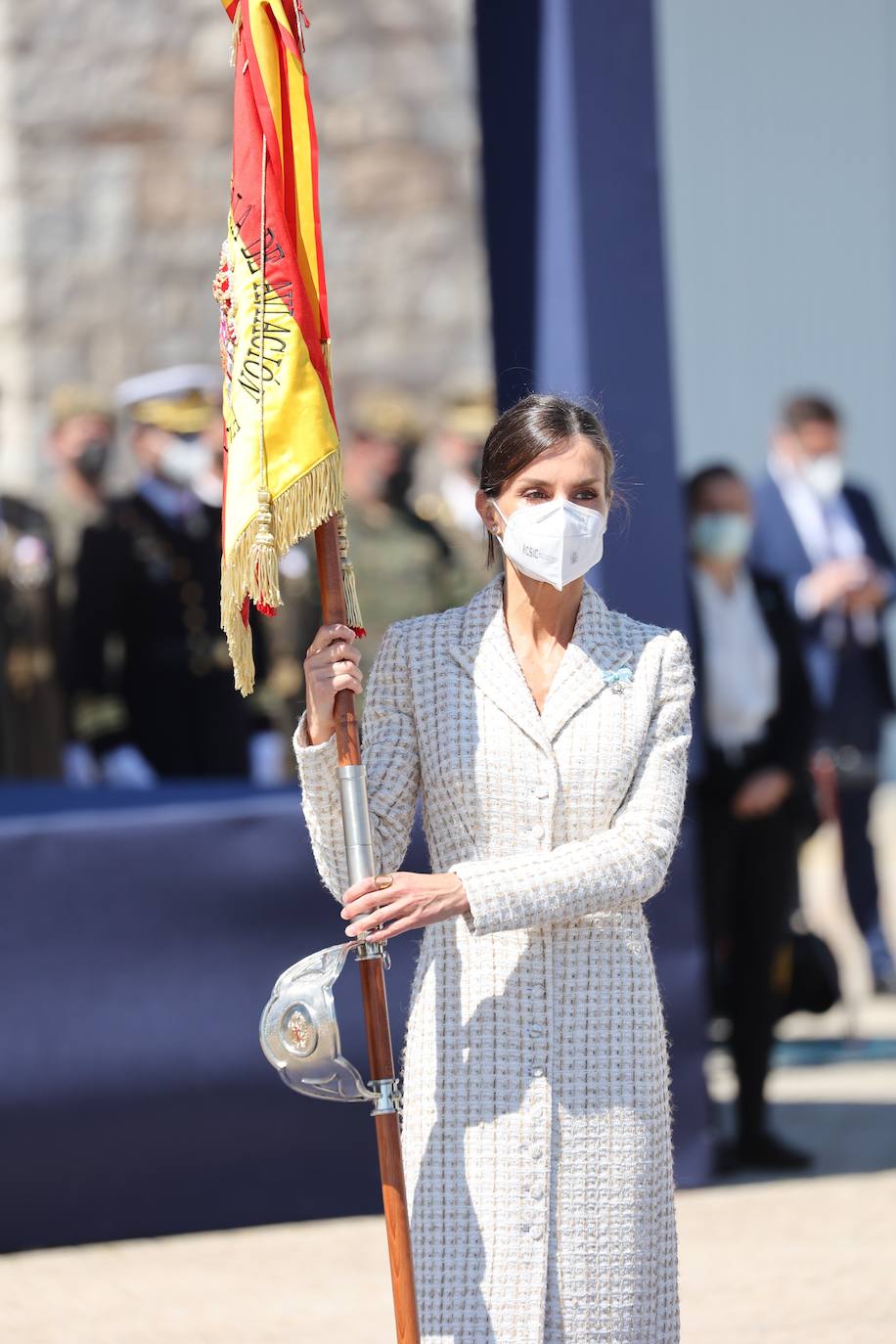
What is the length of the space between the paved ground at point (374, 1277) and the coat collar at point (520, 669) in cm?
180

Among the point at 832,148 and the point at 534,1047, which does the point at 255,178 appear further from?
the point at 832,148

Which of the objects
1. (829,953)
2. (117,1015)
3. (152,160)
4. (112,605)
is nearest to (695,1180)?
(829,953)

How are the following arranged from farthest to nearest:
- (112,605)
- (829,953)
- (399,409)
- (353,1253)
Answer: (399,409) → (112,605) → (829,953) → (353,1253)

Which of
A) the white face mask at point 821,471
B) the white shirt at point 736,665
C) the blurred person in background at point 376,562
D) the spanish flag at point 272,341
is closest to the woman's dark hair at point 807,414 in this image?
the white face mask at point 821,471

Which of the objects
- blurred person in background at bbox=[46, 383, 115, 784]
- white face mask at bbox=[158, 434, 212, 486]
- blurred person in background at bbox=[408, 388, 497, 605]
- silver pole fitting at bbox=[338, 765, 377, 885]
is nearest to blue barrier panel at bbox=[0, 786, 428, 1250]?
silver pole fitting at bbox=[338, 765, 377, 885]

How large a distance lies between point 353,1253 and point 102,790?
125 centimetres

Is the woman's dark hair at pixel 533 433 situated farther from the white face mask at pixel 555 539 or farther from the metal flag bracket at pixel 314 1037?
the metal flag bracket at pixel 314 1037

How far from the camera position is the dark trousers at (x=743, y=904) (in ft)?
18.3

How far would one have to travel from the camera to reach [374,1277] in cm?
463

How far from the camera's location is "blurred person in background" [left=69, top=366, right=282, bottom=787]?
7.24 metres

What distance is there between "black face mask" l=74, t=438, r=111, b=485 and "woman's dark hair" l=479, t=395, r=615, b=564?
19.7ft

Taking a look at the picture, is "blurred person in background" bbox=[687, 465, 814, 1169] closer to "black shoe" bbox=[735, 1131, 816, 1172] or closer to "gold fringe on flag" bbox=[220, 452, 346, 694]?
"black shoe" bbox=[735, 1131, 816, 1172]

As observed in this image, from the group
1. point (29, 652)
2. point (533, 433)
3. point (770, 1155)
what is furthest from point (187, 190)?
point (533, 433)

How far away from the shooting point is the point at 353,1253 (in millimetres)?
4805
